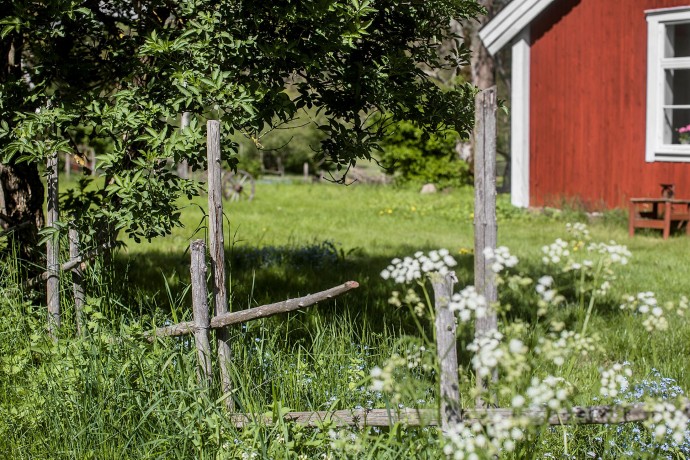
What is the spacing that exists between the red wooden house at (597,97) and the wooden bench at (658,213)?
0.30 metres

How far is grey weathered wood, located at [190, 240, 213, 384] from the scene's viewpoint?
399 centimetres

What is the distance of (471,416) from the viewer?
3197 mm

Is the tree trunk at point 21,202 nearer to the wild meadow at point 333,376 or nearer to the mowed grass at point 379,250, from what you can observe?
the wild meadow at point 333,376

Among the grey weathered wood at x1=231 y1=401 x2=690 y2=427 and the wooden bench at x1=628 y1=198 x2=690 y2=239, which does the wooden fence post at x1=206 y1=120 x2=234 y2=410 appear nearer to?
the grey weathered wood at x1=231 y1=401 x2=690 y2=427

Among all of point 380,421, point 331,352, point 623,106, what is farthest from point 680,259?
point 380,421

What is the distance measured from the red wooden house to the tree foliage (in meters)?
8.39

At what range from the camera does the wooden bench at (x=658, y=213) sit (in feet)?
39.2

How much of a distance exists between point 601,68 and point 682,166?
202 cm

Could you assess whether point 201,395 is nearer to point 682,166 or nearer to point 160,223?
point 160,223

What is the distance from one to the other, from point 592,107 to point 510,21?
1.98 metres

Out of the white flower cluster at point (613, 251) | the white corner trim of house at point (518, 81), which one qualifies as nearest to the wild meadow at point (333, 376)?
the white flower cluster at point (613, 251)

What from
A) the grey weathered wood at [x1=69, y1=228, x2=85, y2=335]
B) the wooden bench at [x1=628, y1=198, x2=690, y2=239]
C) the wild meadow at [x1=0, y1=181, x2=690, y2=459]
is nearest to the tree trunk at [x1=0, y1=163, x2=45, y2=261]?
the wild meadow at [x1=0, y1=181, x2=690, y2=459]

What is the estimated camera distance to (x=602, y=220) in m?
13.3

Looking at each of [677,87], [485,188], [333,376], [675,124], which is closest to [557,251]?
[485,188]
